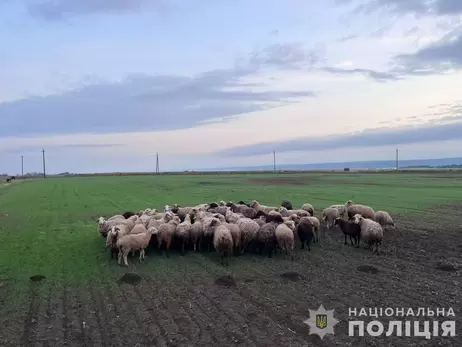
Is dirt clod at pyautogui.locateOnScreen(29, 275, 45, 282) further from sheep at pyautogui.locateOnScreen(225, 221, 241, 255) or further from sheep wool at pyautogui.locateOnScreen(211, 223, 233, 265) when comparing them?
sheep at pyautogui.locateOnScreen(225, 221, 241, 255)

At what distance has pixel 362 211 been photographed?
18.7 meters

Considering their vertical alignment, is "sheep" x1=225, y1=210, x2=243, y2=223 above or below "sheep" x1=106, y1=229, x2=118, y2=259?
above

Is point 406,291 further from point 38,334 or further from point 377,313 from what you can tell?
point 38,334

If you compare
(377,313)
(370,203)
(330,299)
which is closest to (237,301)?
(330,299)

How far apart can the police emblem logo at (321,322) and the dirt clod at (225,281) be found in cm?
272

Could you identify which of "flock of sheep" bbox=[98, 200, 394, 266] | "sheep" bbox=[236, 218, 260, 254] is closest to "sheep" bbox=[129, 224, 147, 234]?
"flock of sheep" bbox=[98, 200, 394, 266]

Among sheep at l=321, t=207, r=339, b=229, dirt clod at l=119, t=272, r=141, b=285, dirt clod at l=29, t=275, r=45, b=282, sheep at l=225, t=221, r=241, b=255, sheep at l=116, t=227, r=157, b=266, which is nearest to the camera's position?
dirt clod at l=119, t=272, r=141, b=285

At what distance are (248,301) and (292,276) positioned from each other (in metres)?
2.34

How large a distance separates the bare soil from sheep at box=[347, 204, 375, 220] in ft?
12.4

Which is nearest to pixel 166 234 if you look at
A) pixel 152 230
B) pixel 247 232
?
pixel 152 230

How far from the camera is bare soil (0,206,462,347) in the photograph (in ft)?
26.4

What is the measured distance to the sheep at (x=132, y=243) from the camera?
43.4 feet

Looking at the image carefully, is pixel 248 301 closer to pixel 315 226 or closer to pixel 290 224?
pixel 290 224

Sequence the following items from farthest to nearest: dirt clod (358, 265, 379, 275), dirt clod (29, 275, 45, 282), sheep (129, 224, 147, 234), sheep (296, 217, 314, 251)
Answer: sheep (296, 217, 314, 251) → sheep (129, 224, 147, 234) → dirt clod (358, 265, 379, 275) → dirt clod (29, 275, 45, 282)
